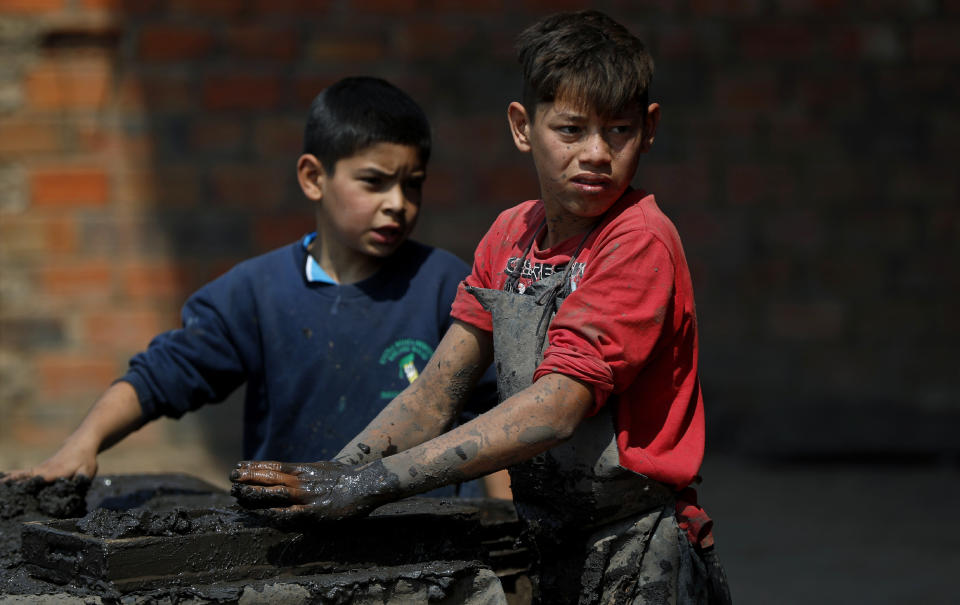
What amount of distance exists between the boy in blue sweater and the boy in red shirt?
639 millimetres

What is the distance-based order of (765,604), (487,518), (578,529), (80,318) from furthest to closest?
1. (80,318)
2. (765,604)
3. (487,518)
4. (578,529)

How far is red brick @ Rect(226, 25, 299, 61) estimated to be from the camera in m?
5.32

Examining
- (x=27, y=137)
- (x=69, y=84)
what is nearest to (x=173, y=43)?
(x=69, y=84)

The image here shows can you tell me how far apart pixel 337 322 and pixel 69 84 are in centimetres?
293

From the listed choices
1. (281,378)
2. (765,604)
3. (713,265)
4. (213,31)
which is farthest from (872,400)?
(281,378)

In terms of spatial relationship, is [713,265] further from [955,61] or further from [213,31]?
[213,31]

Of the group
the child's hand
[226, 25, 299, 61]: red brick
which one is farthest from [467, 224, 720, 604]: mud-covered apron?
[226, 25, 299, 61]: red brick

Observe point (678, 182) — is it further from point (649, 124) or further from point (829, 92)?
point (649, 124)

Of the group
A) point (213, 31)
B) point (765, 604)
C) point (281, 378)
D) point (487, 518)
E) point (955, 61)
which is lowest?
point (765, 604)

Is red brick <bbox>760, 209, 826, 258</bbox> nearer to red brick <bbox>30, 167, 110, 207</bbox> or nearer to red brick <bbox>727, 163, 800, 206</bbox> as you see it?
red brick <bbox>727, 163, 800, 206</bbox>

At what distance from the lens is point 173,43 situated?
528 cm

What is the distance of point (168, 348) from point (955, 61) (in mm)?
4320

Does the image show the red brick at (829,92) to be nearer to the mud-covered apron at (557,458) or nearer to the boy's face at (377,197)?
the boy's face at (377,197)

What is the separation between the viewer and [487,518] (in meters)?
2.34
